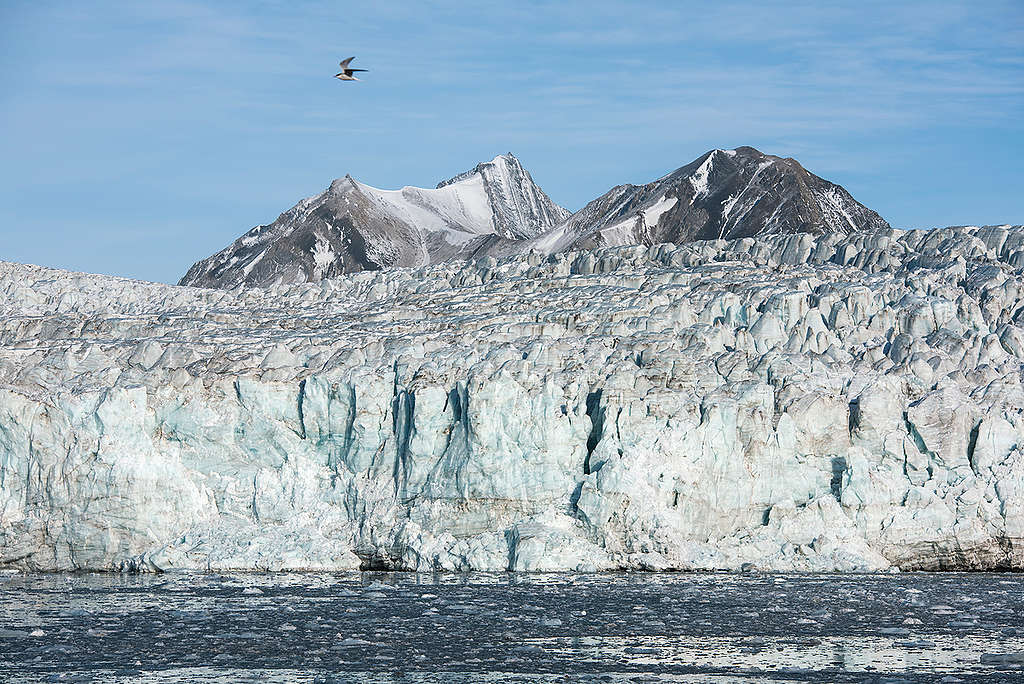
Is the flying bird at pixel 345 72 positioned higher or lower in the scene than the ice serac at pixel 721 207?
lower

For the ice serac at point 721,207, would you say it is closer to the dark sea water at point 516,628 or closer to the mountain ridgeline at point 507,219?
the mountain ridgeline at point 507,219

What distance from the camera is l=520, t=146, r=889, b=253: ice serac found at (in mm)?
72625

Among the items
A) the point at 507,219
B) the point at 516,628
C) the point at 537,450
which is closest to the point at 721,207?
the point at 507,219

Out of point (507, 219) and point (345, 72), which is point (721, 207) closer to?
point (507, 219)

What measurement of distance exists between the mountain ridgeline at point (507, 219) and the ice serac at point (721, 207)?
0.08 m

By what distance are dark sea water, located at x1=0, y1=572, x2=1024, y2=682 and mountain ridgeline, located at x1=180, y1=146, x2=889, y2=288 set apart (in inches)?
1573

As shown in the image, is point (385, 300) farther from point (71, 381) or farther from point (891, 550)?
point (891, 550)

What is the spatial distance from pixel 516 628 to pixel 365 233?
6543cm

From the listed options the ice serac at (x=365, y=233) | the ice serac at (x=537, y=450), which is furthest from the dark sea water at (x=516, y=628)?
the ice serac at (x=365, y=233)

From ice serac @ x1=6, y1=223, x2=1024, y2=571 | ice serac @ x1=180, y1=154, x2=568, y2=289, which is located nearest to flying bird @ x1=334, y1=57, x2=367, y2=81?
ice serac @ x1=6, y1=223, x2=1024, y2=571

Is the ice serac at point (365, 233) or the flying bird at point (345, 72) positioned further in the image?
the ice serac at point (365, 233)

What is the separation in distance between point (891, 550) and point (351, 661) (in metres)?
14.9

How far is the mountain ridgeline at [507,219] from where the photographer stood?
73.6 m

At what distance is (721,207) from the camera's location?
75.3 metres
